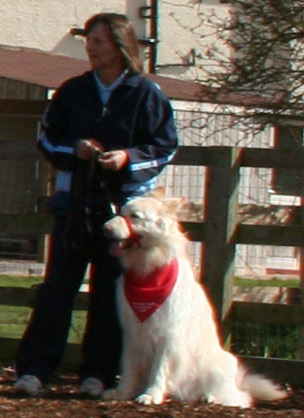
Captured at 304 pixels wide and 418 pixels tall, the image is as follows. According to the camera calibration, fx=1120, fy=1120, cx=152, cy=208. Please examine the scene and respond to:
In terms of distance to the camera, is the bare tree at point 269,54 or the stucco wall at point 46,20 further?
the stucco wall at point 46,20

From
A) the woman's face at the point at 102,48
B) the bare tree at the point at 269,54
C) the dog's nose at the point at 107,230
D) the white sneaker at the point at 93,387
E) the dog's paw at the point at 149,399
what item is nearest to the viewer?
the dog's nose at the point at 107,230

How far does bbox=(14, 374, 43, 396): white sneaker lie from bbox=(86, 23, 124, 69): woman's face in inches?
65.6

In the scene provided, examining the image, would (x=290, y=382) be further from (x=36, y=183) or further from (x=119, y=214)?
(x=36, y=183)

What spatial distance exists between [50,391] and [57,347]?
14.5 inches

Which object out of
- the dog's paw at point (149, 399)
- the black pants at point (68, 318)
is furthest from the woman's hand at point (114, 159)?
the dog's paw at point (149, 399)

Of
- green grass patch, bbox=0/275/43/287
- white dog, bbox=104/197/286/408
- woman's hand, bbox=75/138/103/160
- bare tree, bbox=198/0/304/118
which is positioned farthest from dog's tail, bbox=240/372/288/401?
green grass patch, bbox=0/275/43/287

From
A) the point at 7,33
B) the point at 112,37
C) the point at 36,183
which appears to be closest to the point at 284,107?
the point at 112,37

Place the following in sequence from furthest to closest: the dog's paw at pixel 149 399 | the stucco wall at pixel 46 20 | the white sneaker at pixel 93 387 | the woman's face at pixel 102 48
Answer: the stucco wall at pixel 46 20
the white sneaker at pixel 93 387
the woman's face at pixel 102 48
the dog's paw at pixel 149 399

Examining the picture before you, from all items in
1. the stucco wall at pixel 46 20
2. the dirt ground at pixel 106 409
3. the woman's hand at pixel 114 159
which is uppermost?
the stucco wall at pixel 46 20

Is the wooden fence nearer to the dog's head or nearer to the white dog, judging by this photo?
the white dog

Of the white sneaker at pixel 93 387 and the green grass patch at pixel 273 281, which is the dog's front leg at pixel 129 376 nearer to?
the white sneaker at pixel 93 387

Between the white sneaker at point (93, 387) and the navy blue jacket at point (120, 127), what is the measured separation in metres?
0.96

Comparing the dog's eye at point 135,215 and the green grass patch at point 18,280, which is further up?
the dog's eye at point 135,215

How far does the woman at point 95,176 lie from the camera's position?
19.0 ft
